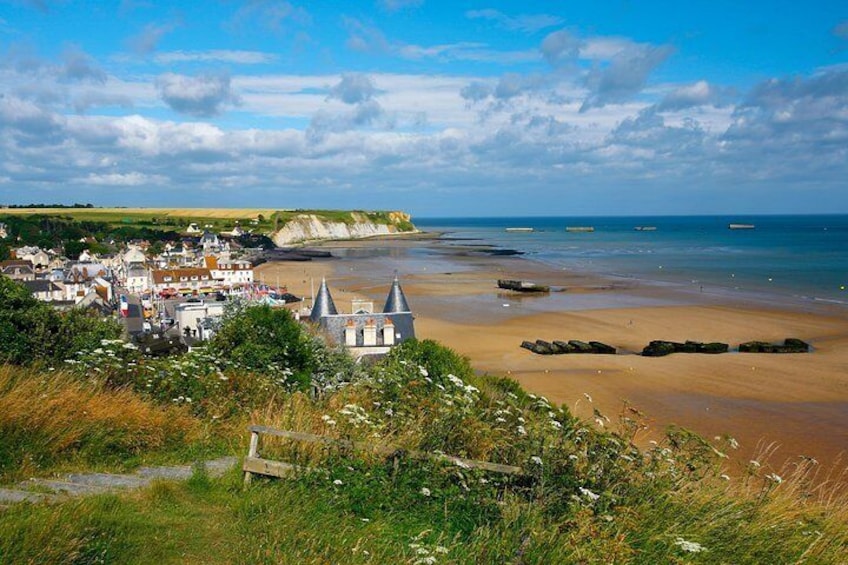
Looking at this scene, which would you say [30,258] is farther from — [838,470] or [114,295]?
[838,470]

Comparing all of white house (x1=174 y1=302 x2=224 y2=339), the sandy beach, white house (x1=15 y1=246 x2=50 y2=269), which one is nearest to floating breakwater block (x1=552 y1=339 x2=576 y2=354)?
the sandy beach

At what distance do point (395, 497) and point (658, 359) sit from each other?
31.9 metres

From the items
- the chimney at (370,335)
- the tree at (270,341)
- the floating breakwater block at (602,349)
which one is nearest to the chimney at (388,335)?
the chimney at (370,335)

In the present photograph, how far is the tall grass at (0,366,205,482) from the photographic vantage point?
7016mm

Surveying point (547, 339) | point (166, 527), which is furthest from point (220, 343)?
point (547, 339)

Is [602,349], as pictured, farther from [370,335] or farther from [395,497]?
[395,497]

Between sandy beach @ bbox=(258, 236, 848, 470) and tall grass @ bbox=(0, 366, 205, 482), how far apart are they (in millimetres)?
5789

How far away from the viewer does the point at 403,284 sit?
69.8 m

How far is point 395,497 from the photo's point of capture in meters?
6.13

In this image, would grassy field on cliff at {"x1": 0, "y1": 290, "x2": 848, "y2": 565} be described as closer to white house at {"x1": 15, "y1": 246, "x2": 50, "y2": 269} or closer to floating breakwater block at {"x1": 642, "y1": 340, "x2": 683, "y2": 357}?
floating breakwater block at {"x1": 642, "y1": 340, "x2": 683, "y2": 357}

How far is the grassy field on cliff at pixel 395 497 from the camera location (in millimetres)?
5121

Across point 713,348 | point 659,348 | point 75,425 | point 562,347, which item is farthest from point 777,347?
point 75,425

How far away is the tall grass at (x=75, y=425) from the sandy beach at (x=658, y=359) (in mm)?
5789

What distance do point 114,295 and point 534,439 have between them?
54.2 meters
